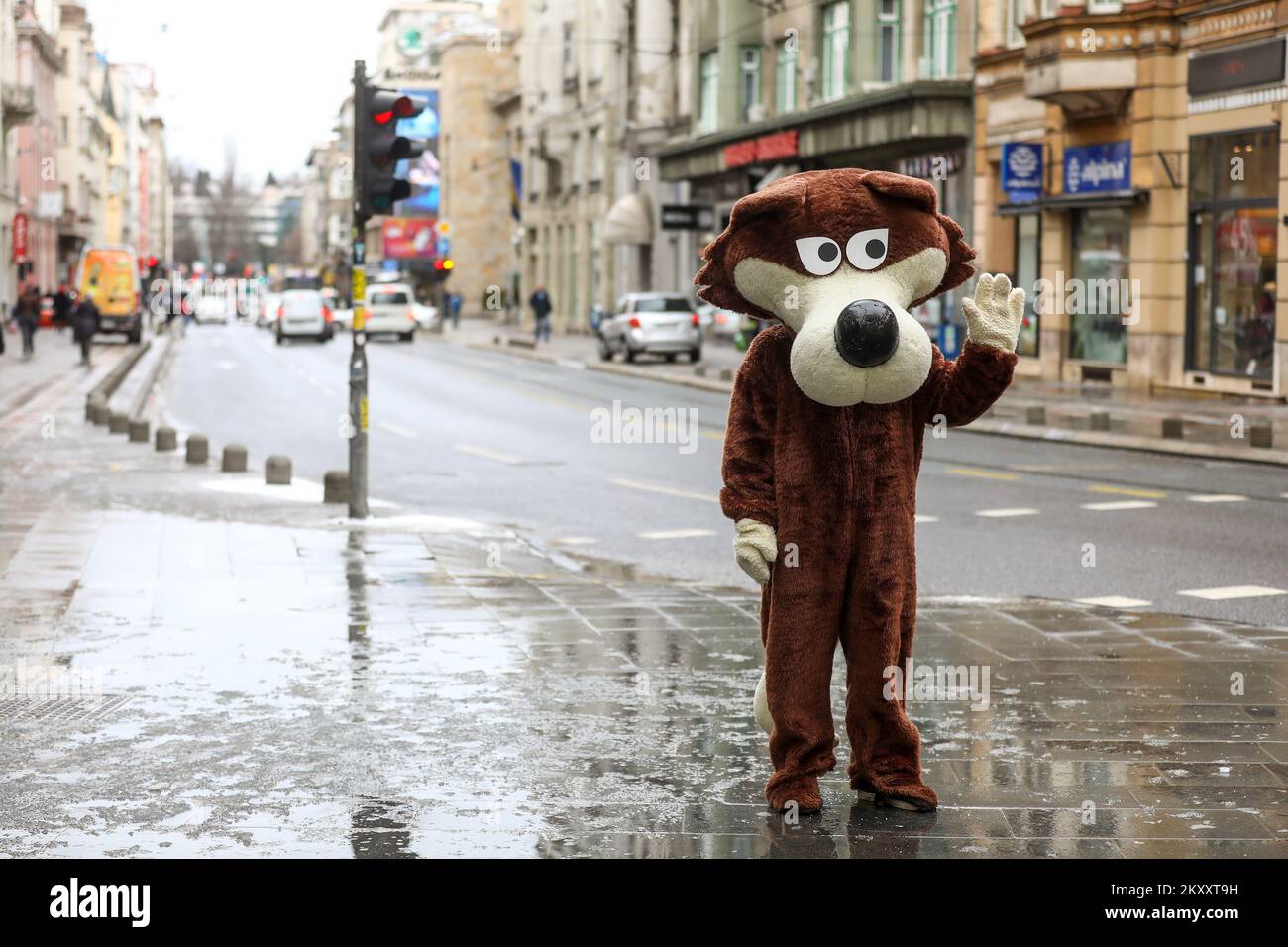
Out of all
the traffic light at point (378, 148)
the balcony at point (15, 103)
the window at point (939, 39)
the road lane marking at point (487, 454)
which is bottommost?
the road lane marking at point (487, 454)

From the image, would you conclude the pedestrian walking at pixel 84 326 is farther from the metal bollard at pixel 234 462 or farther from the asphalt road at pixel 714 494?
the metal bollard at pixel 234 462

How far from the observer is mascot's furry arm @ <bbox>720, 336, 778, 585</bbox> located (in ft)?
19.0

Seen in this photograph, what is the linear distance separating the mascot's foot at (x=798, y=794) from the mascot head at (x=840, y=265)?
116cm

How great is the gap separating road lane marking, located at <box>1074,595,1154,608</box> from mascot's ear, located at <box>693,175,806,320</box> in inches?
200

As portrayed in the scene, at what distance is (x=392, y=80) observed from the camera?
125 m

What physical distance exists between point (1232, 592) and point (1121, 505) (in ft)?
15.5

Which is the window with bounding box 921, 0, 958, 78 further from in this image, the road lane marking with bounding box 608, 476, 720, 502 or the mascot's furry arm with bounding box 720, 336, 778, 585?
the mascot's furry arm with bounding box 720, 336, 778, 585

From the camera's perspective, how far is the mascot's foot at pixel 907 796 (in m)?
5.88

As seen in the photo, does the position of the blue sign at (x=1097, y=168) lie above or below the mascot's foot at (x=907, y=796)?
above

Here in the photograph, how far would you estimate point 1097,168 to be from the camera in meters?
30.7

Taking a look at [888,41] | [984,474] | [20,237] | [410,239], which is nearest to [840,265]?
[984,474]

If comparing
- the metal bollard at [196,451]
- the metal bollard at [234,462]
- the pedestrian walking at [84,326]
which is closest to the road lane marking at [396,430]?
the metal bollard at [196,451]

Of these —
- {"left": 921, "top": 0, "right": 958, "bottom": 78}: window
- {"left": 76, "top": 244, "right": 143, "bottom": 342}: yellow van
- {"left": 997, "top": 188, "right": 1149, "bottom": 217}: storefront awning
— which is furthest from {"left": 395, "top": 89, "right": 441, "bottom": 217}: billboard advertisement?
{"left": 997, "top": 188, "right": 1149, "bottom": 217}: storefront awning
